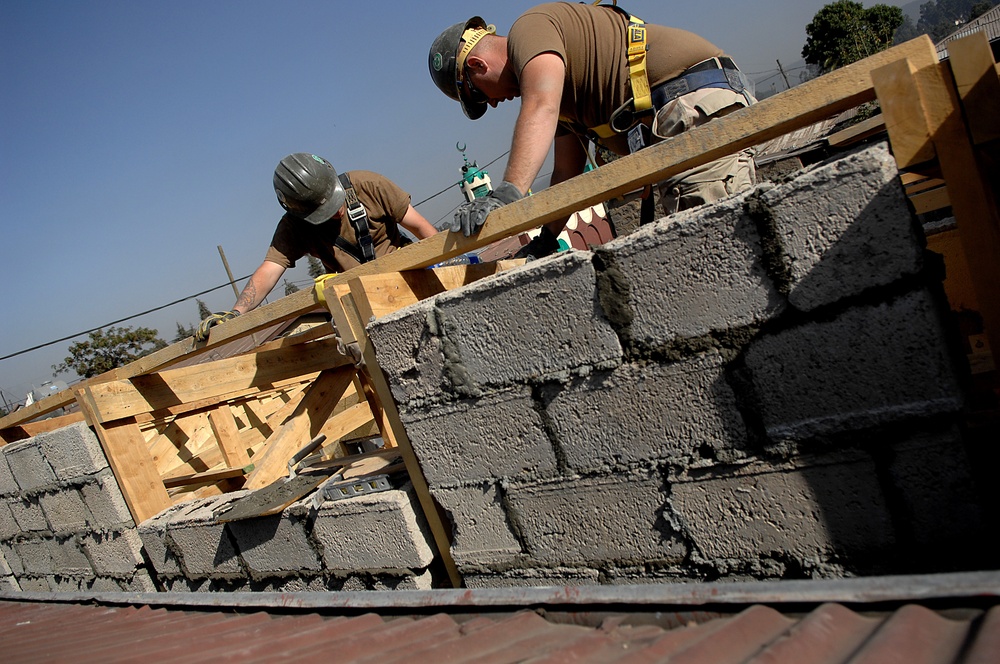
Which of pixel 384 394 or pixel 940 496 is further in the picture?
pixel 384 394

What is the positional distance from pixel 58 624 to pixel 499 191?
3.27 metres

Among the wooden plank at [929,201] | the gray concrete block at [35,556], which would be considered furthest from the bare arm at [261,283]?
the wooden plank at [929,201]

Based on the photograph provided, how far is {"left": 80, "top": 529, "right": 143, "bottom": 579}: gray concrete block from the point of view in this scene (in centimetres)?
438

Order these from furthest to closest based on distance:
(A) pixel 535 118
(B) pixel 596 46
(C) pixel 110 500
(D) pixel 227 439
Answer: (D) pixel 227 439 → (C) pixel 110 500 → (B) pixel 596 46 → (A) pixel 535 118

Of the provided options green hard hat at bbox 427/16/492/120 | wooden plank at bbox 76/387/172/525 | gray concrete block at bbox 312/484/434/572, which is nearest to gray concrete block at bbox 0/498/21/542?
wooden plank at bbox 76/387/172/525

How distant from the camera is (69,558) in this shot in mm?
5082

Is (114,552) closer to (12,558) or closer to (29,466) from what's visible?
(29,466)

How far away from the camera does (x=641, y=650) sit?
4.79 feet

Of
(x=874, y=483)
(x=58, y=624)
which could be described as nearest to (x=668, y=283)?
(x=874, y=483)

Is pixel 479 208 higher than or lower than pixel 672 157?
higher

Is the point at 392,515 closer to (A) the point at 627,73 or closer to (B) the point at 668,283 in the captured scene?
(B) the point at 668,283

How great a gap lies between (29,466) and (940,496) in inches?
228

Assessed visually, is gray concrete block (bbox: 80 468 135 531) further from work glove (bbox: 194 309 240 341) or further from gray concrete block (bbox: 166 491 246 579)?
work glove (bbox: 194 309 240 341)

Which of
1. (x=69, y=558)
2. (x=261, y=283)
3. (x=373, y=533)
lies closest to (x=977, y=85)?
(x=373, y=533)
